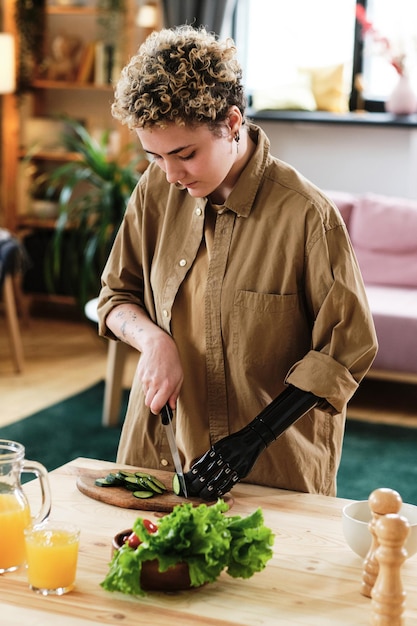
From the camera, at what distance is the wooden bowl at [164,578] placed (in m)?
1.30

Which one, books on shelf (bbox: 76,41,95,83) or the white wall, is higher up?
books on shelf (bbox: 76,41,95,83)

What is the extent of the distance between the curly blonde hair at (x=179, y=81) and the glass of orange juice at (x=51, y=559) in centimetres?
66

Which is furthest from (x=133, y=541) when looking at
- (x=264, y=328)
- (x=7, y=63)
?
(x=7, y=63)

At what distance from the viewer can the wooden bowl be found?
4.27 ft

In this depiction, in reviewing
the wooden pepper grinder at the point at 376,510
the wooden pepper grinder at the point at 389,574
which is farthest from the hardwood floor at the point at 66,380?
the wooden pepper grinder at the point at 389,574

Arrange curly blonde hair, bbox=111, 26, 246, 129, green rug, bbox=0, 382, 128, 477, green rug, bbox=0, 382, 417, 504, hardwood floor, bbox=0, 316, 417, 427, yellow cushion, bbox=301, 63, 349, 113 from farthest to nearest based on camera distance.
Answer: yellow cushion, bbox=301, 63, 349, 113
hardwood floor, bbox=0, 316, 417, 427
green rug, bbox=0, 382, 128, 477
green rug, bbox=0, 382, 417, 504
curly blonde hair, bbox=111, 26, 246, 129

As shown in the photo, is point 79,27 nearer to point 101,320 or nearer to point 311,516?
point 101,320

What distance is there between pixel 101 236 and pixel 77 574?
155 inches

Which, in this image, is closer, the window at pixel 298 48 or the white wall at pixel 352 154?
the white wall at pixel 352 154

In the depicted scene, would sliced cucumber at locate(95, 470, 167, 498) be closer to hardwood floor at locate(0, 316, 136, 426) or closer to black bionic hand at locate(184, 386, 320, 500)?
black bionic hand at locate(184, 386, 320, 500)

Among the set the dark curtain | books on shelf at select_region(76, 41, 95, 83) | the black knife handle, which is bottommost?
the black knife handle

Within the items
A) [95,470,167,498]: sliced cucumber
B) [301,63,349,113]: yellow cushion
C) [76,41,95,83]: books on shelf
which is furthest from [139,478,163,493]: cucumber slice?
[76,41,95,83]: books on shelf

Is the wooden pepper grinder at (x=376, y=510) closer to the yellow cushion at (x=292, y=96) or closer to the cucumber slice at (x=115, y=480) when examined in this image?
the cucumber slice at (x=115, y=480)

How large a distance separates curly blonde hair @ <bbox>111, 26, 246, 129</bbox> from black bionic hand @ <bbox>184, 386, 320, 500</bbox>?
48 centimetres
